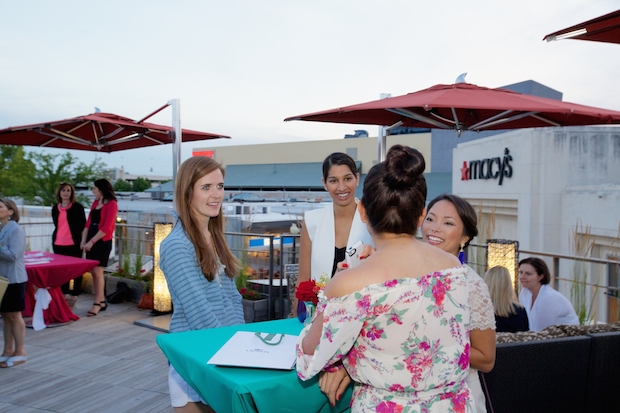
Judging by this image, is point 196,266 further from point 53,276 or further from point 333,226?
point 53,276

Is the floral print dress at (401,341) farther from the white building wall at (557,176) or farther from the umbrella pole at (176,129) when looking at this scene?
the white building wall at (557,176)

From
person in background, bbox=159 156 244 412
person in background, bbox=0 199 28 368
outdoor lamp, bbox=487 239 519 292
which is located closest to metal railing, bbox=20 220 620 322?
outdoor lamp, bbox=487 239 519 292

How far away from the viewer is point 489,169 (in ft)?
52.6

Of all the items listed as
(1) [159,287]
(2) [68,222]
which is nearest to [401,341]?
(1) [159,287]

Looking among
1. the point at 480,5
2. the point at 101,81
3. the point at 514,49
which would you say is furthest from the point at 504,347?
Result: the point at 101,81

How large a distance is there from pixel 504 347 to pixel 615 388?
1019mm

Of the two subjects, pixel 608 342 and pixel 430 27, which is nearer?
pixel 608 342

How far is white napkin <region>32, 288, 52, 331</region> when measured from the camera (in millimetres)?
5907

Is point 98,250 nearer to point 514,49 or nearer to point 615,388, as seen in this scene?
point 615,388

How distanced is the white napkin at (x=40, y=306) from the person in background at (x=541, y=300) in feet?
18.1

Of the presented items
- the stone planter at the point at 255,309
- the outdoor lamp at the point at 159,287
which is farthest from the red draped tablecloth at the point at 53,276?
the stone planter at the point at 255,309

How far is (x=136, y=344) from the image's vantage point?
550 cm

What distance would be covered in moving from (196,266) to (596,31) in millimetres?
2770

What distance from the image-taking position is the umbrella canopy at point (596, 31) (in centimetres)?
282
